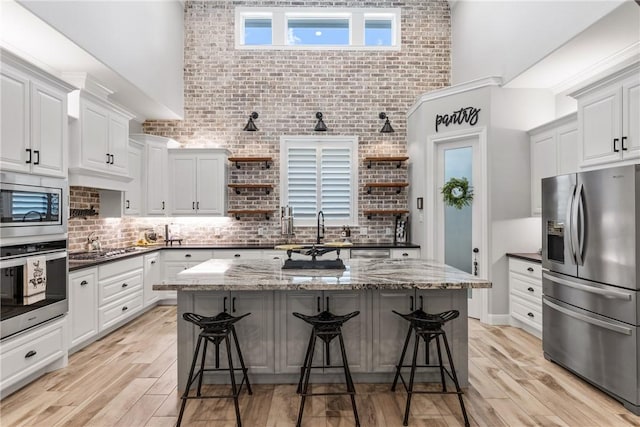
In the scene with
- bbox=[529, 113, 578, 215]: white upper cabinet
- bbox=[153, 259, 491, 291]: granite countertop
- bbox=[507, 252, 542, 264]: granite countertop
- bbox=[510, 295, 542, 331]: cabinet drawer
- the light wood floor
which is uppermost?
bbox=[529, 113, 578, 215]: white upper cabinet

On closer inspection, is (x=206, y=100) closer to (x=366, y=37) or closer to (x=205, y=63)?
(x=205, y=63)

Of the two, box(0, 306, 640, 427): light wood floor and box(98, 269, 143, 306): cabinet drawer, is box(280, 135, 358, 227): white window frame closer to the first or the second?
box(98, 269, 143, 306): cabinet drawer

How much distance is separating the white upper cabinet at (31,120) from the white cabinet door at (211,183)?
268 cm

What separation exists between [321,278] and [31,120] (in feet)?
8.67

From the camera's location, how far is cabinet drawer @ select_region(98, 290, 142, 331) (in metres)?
4.28

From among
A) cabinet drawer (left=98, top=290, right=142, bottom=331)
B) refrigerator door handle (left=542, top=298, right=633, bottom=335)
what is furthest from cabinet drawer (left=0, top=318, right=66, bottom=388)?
refrigerator door handle (left=542, top=298, right=633, bottom=335)

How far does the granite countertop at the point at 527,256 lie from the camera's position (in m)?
4.30

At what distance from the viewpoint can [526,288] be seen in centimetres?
449

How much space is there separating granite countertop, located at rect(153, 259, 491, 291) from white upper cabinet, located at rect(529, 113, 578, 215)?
6.90 feet

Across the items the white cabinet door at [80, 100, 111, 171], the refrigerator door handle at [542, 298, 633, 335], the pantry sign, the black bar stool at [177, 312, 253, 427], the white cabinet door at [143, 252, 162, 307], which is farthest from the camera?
the white cabinet door at [143, 252, 162, 307]

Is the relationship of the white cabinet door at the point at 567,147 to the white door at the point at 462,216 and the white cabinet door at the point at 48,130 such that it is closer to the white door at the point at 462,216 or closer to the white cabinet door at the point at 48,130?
the white door at the point at 462,216

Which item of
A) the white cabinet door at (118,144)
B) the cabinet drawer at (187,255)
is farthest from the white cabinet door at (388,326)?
the white cabinet door at (118,144)

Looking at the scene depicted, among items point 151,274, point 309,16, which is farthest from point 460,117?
point 151,274

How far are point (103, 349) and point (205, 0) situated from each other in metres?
5.56
